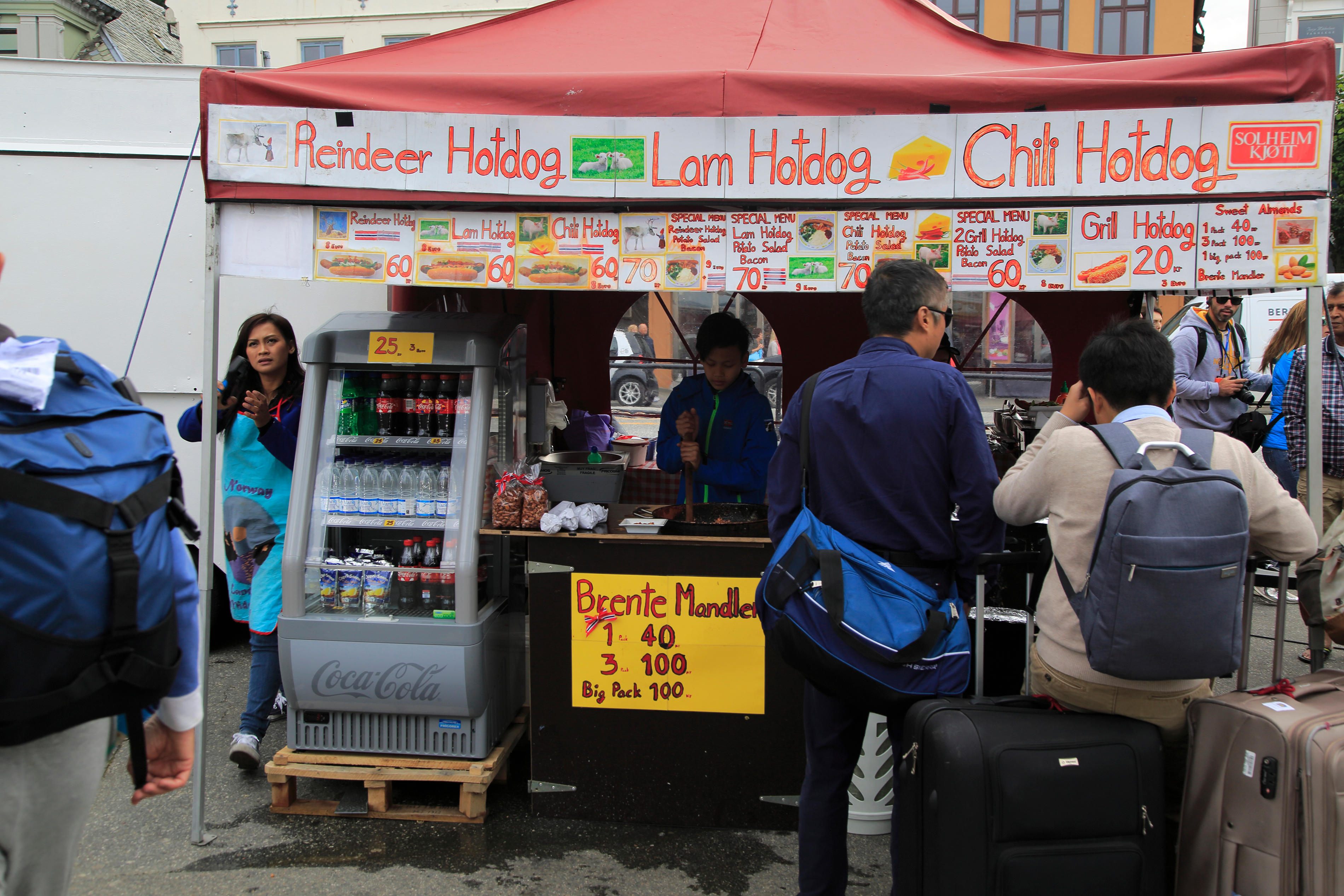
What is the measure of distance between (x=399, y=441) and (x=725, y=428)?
159cm

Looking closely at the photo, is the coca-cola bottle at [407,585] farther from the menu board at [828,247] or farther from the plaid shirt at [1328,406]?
the plaid shirt at [1328,406]

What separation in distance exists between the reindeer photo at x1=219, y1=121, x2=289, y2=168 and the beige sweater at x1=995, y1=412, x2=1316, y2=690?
2603mm

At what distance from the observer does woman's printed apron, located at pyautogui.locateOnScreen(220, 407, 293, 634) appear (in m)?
3.82

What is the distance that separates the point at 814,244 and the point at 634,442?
3901mm

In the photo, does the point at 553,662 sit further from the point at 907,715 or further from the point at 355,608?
the point at 907,715

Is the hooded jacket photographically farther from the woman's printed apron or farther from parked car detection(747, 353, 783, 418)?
parked car detection(747, 353, 783, 418)

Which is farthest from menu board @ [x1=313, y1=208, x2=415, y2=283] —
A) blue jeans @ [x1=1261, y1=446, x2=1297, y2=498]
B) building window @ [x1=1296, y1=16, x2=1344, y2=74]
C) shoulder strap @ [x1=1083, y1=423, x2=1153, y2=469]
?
building window @ [x1=1296, y1=16, x2=1344, y2=74]

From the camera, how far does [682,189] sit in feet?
10.3

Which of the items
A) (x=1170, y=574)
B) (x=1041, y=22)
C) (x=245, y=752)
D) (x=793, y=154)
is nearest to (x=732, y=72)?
(x=793, y=154)

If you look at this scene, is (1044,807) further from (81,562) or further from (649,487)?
(649,487)


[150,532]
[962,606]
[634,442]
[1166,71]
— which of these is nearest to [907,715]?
[962,606]

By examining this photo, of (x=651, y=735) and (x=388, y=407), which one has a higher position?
(x=388, y=407)

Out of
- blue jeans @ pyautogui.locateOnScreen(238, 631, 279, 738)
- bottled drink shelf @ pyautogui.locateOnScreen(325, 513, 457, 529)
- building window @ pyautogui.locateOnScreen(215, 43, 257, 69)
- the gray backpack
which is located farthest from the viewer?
building window @ pyautogui.locateOnScreen(215, 43, 257, 69)

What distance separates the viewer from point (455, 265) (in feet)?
10.7
